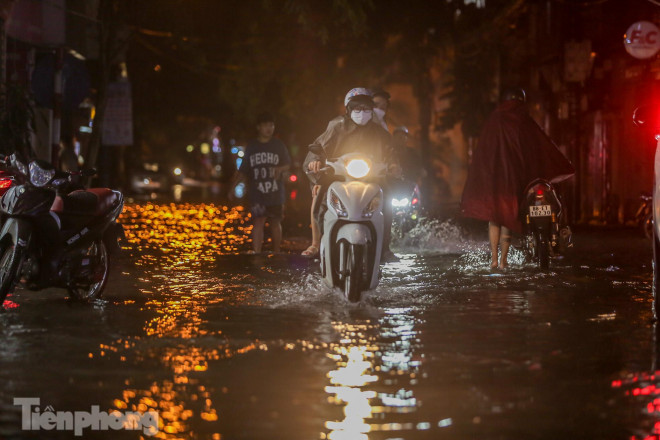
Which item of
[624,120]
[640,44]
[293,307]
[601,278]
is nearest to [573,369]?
[293,307]

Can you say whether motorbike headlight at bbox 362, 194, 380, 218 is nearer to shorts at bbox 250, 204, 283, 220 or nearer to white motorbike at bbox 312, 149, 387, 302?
white motorbike at bbox 312, 149, 387, 302

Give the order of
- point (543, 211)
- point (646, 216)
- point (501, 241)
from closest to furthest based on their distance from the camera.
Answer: point (543, 211) < point (501, 241) < point (646, 216)

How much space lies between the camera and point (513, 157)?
44.8 feet

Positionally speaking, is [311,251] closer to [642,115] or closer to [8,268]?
[8,268]

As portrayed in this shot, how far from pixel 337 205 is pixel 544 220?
3.44m

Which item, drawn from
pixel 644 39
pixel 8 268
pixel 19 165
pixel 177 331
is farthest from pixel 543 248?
pixel 644 39

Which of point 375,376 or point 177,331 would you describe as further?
point 177,331

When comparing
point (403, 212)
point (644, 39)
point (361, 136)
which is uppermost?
point (644, 39)

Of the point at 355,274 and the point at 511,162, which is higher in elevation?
the point at 511,162

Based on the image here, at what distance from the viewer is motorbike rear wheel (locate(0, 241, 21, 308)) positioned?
9.64m

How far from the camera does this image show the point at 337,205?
1045 cm

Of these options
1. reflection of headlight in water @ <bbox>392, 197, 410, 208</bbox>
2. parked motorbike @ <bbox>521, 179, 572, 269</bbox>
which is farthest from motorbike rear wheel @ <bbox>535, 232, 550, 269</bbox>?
reflection of headlight in water @ <bbox>392, 197, 410, 208</bbox>

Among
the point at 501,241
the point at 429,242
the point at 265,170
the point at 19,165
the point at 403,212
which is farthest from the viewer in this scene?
the point at 403,212

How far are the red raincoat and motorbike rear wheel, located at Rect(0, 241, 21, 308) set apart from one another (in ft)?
18.1
